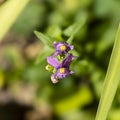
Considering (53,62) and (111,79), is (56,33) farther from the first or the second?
(111,79)

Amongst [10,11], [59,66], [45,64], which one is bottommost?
[59,66]

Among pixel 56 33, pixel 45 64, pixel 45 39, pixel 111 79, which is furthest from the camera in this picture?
pixel 45 64

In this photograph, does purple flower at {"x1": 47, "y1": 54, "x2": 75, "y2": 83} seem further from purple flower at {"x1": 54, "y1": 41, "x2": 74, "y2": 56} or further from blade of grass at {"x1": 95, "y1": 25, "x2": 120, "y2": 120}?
blade of grass at {"x1": 95, "y1": 25, "x2": 120, "y2": 120}

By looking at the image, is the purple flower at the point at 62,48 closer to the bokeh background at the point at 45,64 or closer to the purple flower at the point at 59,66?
the purple flower at the point at 59,66

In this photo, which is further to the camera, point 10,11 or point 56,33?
point 56,33

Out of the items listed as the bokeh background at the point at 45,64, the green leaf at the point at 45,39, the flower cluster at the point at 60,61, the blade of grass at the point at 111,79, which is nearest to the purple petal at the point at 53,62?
the flower cluster at the point at 60,61

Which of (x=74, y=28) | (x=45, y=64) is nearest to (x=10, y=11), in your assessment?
(x=74, y=28)
